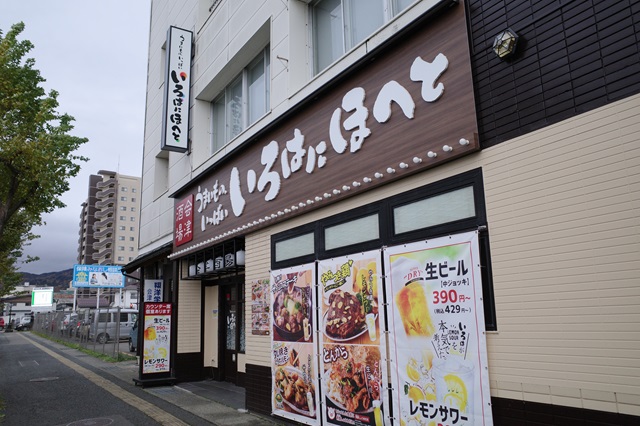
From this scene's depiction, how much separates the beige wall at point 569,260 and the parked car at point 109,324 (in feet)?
68.6

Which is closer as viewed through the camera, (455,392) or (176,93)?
(455,392)

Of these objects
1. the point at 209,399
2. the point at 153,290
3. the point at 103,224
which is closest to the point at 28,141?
the point at 153,290

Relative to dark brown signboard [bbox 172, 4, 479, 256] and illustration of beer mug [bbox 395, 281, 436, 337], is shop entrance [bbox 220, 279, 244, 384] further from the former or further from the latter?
illustration of beer mug [bbox 395, 281, 436, 337]

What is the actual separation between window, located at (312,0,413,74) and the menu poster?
4315mm

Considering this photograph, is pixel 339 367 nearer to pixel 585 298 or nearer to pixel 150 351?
pixel 585 298

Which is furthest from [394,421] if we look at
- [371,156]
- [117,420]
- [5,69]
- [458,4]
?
[5,69]

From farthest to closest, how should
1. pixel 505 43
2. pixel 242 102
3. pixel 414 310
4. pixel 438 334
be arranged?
pixel 242 102
pixel 414 310
pixel 438 334
pixel 505 43

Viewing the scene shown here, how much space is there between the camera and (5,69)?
12031 mm

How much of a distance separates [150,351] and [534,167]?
1100 cm

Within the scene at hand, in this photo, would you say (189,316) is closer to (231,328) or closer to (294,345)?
(231,328)

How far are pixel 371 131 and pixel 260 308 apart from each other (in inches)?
171

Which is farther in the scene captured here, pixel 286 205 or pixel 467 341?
pixel 286 205

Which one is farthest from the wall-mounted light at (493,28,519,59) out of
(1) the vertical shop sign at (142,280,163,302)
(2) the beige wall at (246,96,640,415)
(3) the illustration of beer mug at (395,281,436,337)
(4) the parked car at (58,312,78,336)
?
(4) the parked car at (58,312,78,336)

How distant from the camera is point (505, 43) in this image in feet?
15.5
